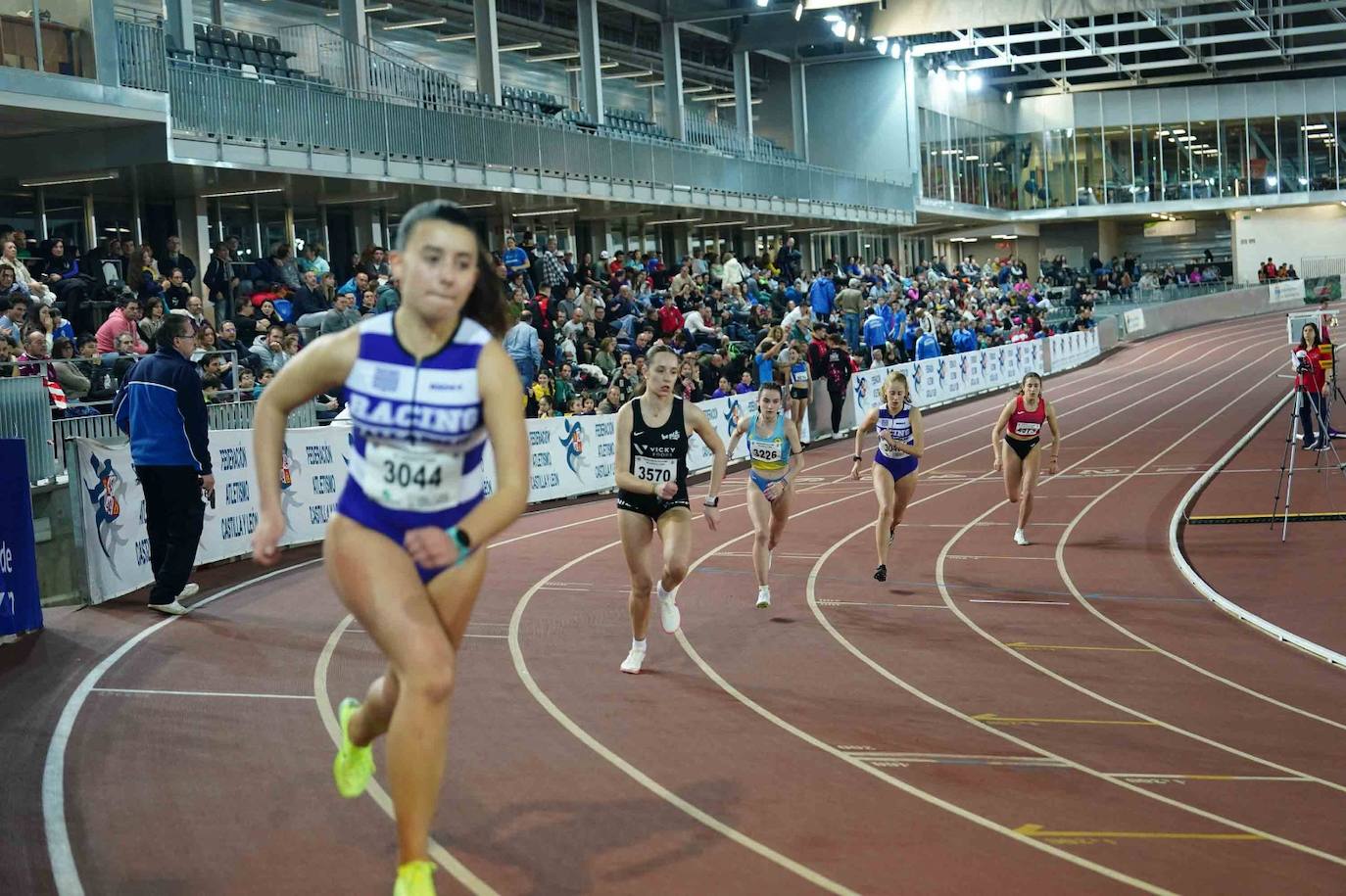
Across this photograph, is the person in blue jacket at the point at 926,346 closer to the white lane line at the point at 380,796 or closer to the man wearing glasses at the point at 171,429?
the man wearing glasses at the point at 171,429

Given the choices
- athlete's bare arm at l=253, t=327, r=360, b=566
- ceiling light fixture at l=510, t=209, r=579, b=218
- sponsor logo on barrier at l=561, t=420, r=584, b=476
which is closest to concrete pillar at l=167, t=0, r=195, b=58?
sponsor logo on barrier at l=561, t=420, r=584, b=476

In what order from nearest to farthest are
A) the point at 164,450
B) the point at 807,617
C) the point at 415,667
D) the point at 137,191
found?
the point at 415,667 < the point at 164,450 < the point at 807,617 < the point at 137,191

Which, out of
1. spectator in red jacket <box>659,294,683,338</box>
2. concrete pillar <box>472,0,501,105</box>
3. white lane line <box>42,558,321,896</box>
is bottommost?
white lane line <box>42,558,321,896</box>

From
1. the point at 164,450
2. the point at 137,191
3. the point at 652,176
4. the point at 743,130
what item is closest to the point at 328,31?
the point at 137,191

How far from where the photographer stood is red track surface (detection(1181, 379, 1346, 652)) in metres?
12.8

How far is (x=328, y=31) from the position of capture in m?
26.3

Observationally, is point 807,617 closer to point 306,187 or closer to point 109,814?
point 109,814

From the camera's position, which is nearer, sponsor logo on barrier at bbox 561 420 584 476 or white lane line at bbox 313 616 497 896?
white lane line at bbox 313 616 497 896

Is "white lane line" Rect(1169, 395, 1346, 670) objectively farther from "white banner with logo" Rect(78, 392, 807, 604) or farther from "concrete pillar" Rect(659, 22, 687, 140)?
"concrete pillar" Rect(659, 22, 687, 140)

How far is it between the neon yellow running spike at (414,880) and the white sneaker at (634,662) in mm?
5435

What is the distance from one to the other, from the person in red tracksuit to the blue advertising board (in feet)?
48.4

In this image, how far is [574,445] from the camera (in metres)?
21.9

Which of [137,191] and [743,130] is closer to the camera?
[137,191]

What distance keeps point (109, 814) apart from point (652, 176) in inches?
1203
